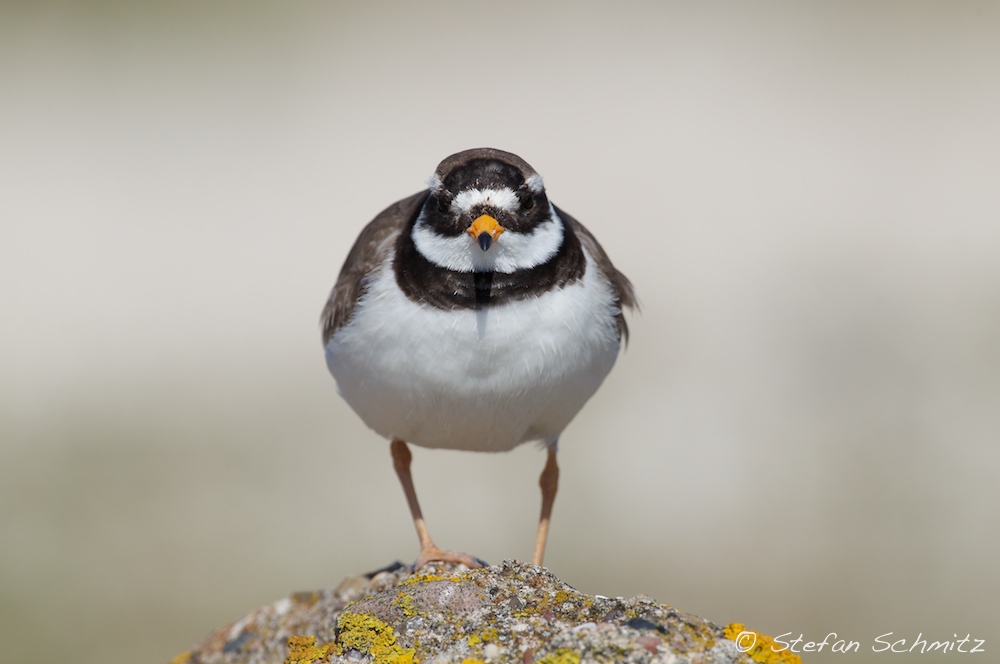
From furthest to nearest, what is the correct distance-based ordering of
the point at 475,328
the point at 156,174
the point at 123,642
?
the point at 156,174 → the point at 123,642 → the point at 475,328

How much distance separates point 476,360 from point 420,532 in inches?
63.5

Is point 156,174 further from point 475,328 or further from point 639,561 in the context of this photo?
point 475,328

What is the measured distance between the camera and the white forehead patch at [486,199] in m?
6.17

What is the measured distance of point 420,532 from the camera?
740 centimetres

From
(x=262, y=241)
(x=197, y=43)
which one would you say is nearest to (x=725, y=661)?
(x=262, y=241)

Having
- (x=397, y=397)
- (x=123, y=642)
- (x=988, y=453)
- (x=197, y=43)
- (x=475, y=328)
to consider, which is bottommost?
(x=123, y=642)

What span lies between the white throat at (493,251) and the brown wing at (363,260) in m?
0.47

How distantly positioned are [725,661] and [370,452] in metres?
10.3

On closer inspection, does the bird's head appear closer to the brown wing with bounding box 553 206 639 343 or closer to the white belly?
the white belly

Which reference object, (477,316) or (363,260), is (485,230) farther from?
(363,260)

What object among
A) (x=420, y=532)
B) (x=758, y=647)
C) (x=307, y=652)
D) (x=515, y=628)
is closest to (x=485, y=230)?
(x=515, y=628)

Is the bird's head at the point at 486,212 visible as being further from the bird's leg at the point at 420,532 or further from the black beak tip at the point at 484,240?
the bird's leg at the point at 420,532

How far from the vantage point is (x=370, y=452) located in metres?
14.5

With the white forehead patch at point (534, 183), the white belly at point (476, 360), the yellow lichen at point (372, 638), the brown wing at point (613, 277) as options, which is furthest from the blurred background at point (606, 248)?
the yellow lichen at point (372, 638)
